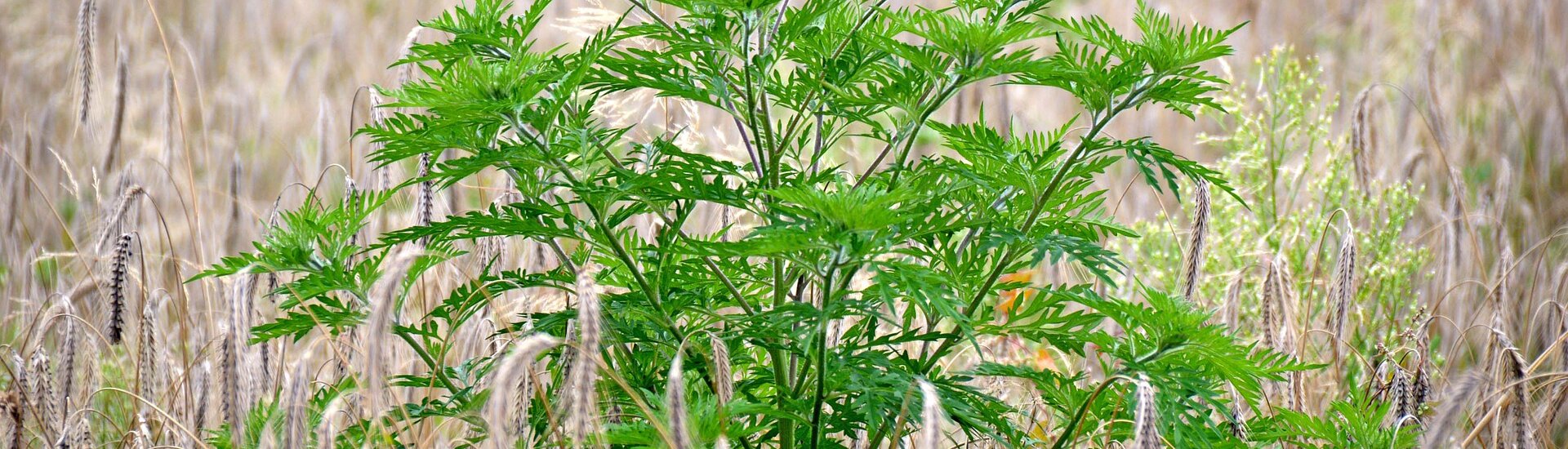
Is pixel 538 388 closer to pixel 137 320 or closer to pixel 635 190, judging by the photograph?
pixel 635 190

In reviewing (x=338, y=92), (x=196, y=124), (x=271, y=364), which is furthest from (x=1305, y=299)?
(x=196, y=124)

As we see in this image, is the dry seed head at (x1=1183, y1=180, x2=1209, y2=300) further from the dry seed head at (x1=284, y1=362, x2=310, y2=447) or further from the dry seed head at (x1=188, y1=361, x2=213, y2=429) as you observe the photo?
the dry seed head at (x1=188, y1=361, x2=213, y2=429)

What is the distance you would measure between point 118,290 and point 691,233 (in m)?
1.60

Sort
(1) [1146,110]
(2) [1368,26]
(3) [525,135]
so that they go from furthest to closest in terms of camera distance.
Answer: (2) [1368,26] → (1) [1146,110] → (3) [525,135]

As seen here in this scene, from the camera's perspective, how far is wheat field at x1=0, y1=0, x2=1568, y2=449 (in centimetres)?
185

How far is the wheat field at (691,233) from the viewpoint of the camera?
185 cm

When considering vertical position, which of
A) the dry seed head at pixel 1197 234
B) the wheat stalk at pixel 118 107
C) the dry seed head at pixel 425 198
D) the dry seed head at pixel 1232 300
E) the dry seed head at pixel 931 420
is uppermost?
the wheat stalk at pixel 118 107

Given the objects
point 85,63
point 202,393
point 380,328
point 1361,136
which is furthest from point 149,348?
point 1361,136

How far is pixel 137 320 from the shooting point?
3.04m

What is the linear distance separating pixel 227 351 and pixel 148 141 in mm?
3673

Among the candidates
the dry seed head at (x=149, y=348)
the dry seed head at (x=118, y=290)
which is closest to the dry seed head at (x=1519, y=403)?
the dry seed head at (x=118, y=290)

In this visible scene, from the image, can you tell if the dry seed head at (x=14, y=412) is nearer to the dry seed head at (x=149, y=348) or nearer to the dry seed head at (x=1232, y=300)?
the dry seed head at (x=149, y=348)

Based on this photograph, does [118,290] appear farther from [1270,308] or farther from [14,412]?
[1270,308]

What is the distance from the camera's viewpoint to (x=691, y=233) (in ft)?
11.2
